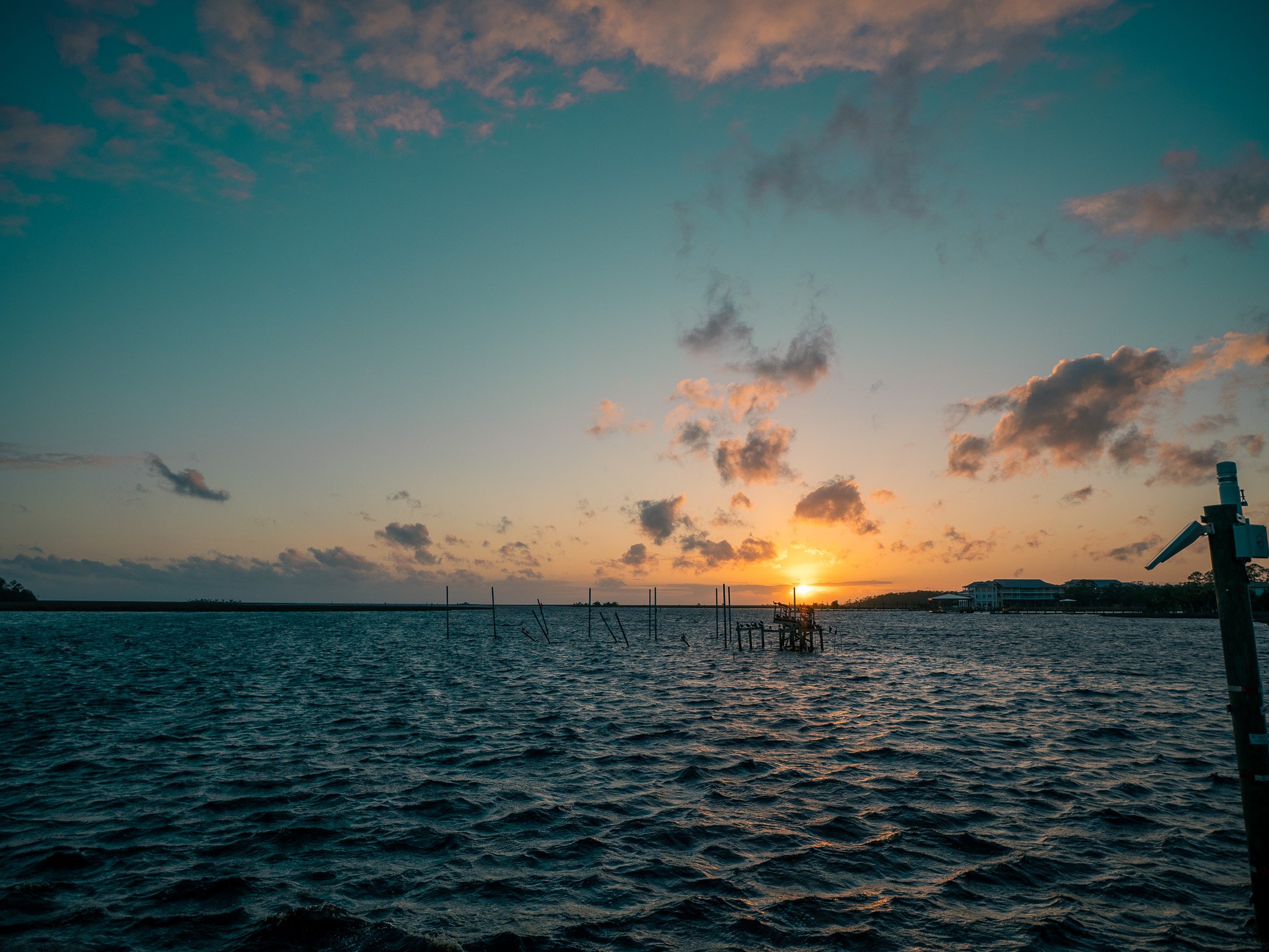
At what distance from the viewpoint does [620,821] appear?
15594 millimetres

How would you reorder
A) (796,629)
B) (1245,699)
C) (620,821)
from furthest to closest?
(796,629) < (620,821) < (1245,699)

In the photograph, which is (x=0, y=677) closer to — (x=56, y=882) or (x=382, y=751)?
(x=382, y=751)

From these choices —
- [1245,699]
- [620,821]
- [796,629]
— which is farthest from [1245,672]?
[796,629]

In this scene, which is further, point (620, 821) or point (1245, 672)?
point (620, 821)

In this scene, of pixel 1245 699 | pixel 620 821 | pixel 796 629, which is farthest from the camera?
pixel 796 629

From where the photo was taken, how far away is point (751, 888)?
468 inches

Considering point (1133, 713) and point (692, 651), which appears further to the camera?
point (692, 651)

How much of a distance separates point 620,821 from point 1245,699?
39.6 ft

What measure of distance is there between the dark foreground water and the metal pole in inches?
55.9

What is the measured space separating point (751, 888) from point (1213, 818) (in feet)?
39.4

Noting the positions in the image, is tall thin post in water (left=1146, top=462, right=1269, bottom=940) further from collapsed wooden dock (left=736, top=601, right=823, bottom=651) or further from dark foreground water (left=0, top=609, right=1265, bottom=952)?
collapsed wooden dock (left=736, top=601, right=823, bottom=651)

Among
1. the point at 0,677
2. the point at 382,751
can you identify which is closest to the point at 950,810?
→ the point at 382,751

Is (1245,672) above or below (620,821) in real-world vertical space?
above

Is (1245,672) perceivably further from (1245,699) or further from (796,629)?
(796,629)
